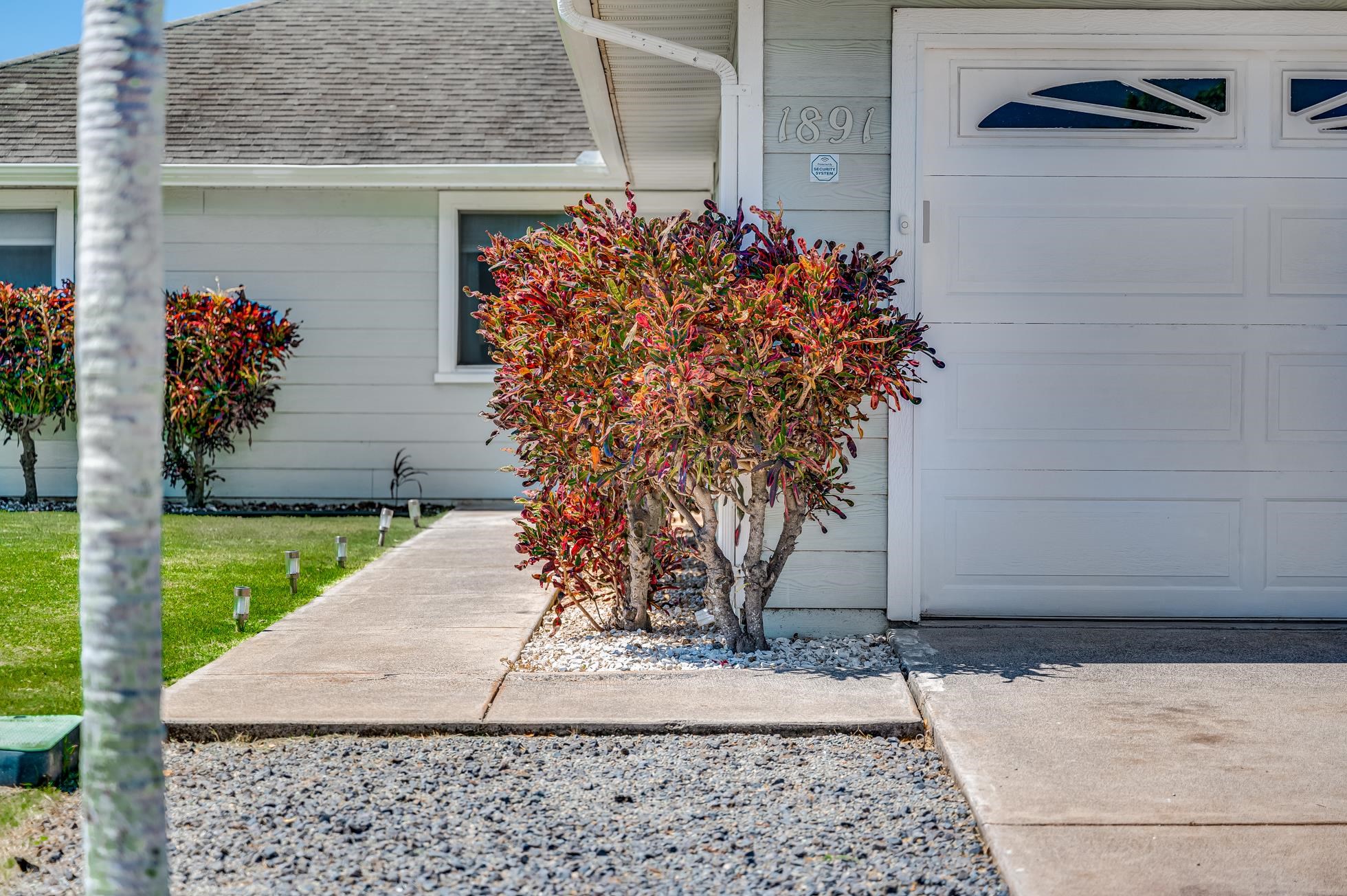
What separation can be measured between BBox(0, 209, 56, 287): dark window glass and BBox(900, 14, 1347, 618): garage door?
27.8 feet

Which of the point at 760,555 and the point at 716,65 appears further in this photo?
the point at 716,65

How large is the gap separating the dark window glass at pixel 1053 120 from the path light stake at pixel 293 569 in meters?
3.83

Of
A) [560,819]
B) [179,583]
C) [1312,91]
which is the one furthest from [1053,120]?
[179,583]

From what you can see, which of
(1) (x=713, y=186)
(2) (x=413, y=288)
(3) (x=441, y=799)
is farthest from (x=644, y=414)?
(2) (x=413, y=288)

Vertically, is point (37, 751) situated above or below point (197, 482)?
below

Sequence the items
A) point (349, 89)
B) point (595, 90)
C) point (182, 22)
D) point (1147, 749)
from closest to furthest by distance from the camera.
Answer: point (1147, 749)
point (595, 90)
point (349, 89)
point (182, 22)

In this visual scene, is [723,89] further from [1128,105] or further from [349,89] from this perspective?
[349,89]

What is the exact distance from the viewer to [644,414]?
444cm

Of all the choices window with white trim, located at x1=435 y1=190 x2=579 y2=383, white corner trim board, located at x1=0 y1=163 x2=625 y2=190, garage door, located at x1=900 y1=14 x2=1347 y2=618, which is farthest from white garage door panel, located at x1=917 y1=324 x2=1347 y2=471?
window with white trim, located at x1=435 y1=190 x2=579 y2=383

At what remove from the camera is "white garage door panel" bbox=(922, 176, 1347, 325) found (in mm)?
5496

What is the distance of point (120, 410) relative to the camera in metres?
1.90

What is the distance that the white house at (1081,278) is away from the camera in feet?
17.7

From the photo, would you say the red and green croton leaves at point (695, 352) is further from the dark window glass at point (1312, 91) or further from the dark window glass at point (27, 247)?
the dark window glass at point (27, 247)

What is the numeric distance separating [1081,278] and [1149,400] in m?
0.60
